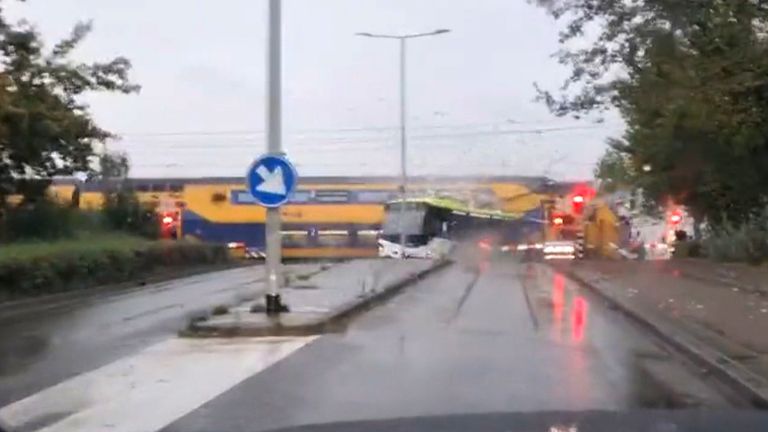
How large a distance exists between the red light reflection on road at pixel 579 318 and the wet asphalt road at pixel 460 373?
0.11 ft

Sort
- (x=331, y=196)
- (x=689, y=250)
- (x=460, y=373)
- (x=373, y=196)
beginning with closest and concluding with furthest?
(x=460, y=373) < (x=689, y=250) < (x=331, y=196) < (x=373, y=196)

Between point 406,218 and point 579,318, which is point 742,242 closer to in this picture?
point 406,218

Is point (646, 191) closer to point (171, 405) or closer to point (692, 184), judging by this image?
point (692, 184)

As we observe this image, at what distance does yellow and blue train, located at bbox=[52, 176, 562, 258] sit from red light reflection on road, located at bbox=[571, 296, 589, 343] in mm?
36276

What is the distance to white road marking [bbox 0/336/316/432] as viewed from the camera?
37.6ft

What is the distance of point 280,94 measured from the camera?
864 inches

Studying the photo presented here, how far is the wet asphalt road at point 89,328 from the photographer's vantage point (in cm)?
1562

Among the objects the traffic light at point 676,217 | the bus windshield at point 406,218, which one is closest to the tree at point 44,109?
the bus windshield at point 406,218

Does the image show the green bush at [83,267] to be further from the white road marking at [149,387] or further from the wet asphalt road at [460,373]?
the white road marking at [149,387]

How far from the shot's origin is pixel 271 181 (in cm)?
2133

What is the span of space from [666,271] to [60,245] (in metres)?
19.2

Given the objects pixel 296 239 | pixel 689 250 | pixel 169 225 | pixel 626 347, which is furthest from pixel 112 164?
pixel 689 250

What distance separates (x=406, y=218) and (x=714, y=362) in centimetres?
4636

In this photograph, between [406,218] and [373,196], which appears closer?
[406,218]
